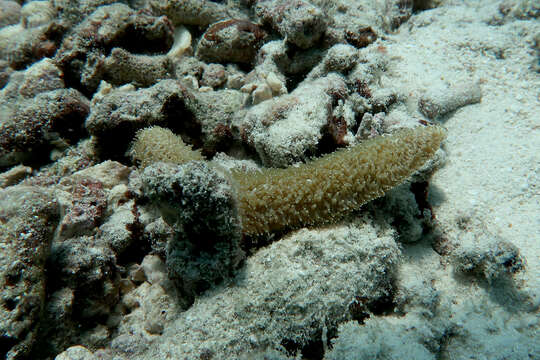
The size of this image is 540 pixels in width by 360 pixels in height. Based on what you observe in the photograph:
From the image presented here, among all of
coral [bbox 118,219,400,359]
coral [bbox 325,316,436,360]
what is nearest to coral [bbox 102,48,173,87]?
coral [bbox 118,219,400,359]

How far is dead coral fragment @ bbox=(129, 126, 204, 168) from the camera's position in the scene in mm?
3656

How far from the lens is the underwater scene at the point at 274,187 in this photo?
2598 mm

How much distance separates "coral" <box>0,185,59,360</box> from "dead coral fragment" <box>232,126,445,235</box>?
1991 mm

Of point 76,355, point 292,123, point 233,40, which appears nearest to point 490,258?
point 292,123

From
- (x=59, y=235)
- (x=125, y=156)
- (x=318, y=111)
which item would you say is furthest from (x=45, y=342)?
(x=318, y=111)

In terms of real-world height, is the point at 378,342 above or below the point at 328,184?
below

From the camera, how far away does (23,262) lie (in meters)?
2.71

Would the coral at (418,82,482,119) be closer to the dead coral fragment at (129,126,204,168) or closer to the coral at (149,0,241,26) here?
the dead coral fragment at (129,126,204,168)

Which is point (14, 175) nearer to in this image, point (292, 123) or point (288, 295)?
point (292, 123)

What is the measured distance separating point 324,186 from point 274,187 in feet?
1.72

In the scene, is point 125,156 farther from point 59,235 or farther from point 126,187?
point 59,235

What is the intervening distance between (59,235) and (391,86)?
484cm

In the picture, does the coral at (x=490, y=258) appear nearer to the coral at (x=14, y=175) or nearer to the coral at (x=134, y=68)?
the coral at (x=134, y=68)

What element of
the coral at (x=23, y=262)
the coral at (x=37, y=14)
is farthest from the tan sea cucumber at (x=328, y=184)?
the coral at (x=37, y=14)
